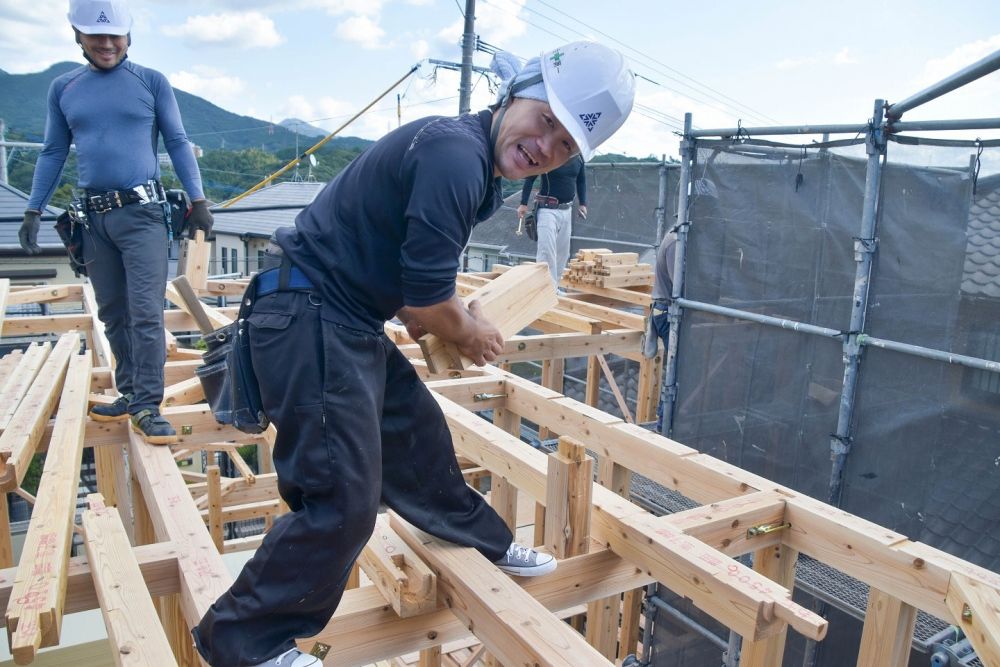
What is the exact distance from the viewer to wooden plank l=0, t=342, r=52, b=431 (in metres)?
3.80

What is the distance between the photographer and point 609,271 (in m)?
8.91

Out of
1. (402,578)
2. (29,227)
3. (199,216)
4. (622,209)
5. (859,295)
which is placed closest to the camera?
(402,578)

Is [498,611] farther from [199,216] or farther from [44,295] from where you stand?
[44,295]

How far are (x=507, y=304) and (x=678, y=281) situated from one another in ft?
13.8

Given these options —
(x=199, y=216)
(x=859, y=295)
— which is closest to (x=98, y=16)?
(x=199, y=216)

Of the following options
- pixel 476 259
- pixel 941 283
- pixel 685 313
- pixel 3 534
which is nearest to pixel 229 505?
pixel 3 534

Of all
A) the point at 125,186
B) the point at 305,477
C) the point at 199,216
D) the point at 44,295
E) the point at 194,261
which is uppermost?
the point at 125,186

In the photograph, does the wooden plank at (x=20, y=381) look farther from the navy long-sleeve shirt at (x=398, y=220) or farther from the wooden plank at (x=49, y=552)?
the navy long-sleeve shirt at (x=398, y=220)

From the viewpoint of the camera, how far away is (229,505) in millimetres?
8258

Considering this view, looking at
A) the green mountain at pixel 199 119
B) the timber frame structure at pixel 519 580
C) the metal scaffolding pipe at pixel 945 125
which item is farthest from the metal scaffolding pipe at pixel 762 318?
the green mountain at pixel 199 119

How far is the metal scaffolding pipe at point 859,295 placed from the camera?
4703 millimetres

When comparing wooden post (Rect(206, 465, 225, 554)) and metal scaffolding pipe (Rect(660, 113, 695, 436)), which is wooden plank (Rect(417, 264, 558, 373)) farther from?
wooden post (Rect(206, 465, 225, 554))

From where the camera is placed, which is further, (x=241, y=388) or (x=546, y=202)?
(x=546, y=202)

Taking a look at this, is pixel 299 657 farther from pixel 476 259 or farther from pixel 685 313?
pixel 476 259
